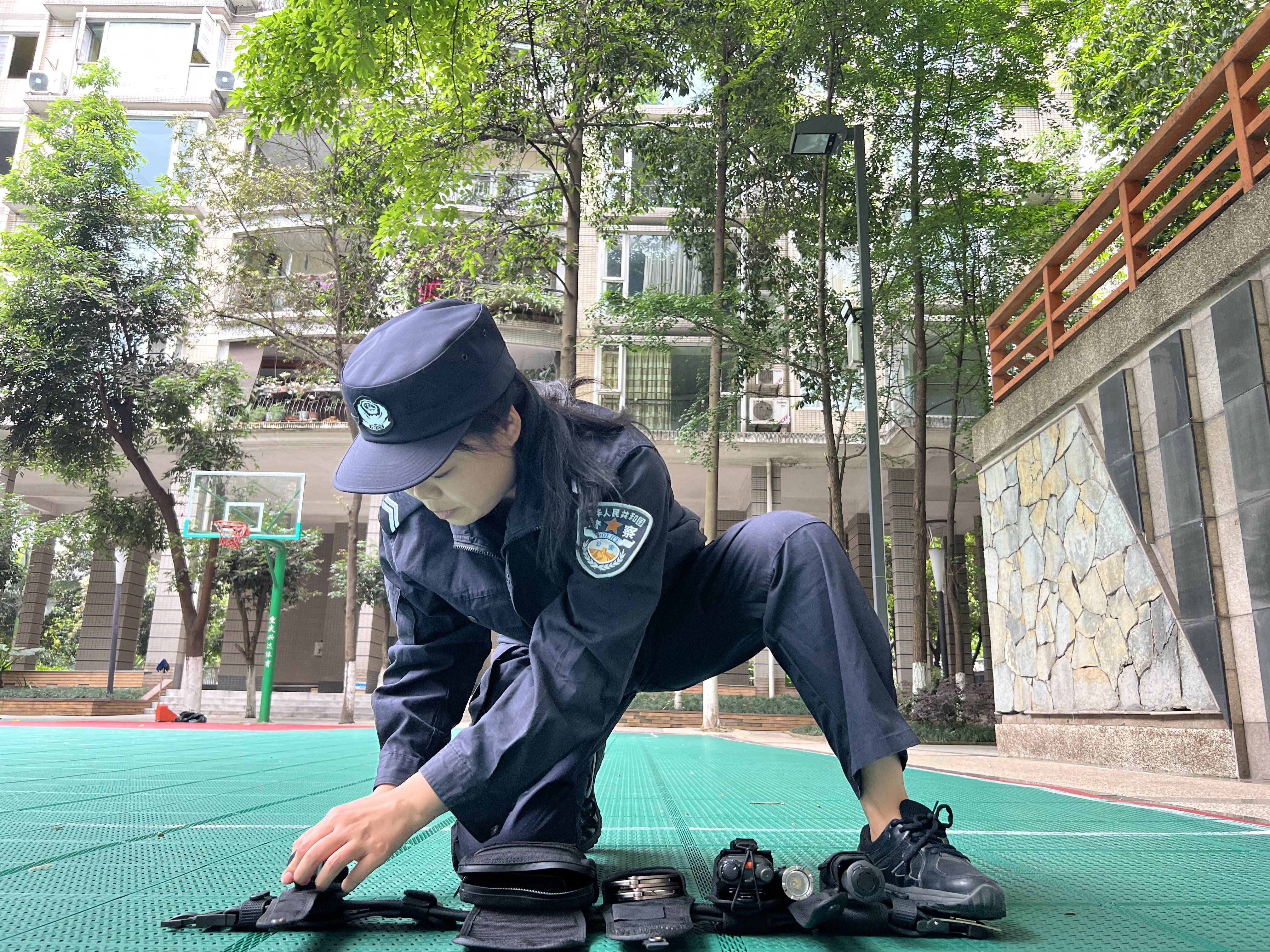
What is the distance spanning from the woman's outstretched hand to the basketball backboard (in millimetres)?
13639

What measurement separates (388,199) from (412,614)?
10255mm

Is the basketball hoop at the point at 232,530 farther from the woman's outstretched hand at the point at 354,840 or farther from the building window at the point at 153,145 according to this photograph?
the woman's outstretched hand at the point at 354,840

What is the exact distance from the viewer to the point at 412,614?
154 cm

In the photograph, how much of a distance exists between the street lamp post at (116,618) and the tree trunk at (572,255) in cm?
1017

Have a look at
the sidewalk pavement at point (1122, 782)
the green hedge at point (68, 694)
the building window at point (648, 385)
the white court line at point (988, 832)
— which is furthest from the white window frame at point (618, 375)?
the white court line at point (988, 832)

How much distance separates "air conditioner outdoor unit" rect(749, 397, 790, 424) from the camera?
16.2 meters

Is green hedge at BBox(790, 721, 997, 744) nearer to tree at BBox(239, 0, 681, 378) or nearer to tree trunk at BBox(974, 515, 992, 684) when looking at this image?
tree trunk at BBox(974, 515, 992, 684)

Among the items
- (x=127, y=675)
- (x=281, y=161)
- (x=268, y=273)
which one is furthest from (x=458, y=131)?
(x=127, y=675)

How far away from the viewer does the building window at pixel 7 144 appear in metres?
21.0

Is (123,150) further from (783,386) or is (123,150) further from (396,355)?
(396,355)

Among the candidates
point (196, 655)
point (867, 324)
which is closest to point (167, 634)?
point (196, 655)

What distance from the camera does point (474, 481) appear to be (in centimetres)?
132

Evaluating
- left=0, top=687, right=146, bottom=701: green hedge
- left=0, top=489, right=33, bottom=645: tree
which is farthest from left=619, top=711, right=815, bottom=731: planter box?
left=0, top=489, right=33, bottom=645: tree

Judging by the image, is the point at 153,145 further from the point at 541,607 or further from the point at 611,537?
the point at 611,537
